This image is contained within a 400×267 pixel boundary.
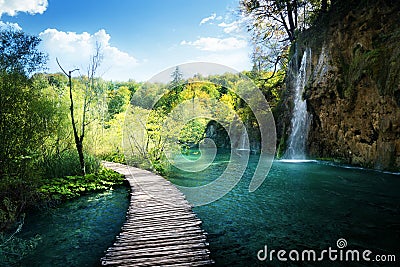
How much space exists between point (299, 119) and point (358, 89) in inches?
233

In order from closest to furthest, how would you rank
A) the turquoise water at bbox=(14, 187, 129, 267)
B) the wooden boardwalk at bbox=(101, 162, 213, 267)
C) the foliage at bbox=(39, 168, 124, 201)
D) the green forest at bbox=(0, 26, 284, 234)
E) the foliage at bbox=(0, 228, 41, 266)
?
the wooden boardwalk at bbox=(101, 162, 213, 267), the foliage at bbox=(0, 228, 41, 266), the turquoise water at bbox=(14, 187, 129, 267), the green forest at bbox=(0, 26, 284, 234), the foliage at bbox=(39, 168, 124, 201)

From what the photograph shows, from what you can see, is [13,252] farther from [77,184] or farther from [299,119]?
[299,119]

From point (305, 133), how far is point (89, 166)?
13.1 m

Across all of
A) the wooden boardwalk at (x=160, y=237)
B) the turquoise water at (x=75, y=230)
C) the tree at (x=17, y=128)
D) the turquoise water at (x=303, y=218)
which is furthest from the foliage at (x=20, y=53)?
the turquoise water at (x=303, y=218)

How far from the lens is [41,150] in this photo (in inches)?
318

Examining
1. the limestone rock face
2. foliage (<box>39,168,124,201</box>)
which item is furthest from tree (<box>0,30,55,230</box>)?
the limestone rock face

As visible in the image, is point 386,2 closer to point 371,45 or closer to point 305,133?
point 371,45

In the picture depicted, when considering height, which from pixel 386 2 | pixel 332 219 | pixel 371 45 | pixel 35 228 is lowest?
pixel 35 228

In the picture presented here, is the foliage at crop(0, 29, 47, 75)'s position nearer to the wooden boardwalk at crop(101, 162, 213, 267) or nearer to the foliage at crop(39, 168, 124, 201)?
the foliage at crop(39, 168, 124, 201)

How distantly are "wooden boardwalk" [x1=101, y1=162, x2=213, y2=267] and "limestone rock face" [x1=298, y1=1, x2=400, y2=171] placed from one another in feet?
29.8

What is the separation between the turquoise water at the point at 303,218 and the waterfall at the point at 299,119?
28.0 feet

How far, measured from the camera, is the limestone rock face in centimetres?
1077

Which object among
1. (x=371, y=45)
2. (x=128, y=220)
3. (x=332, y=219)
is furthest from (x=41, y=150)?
(x=371, y=45)

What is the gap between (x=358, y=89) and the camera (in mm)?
12719
